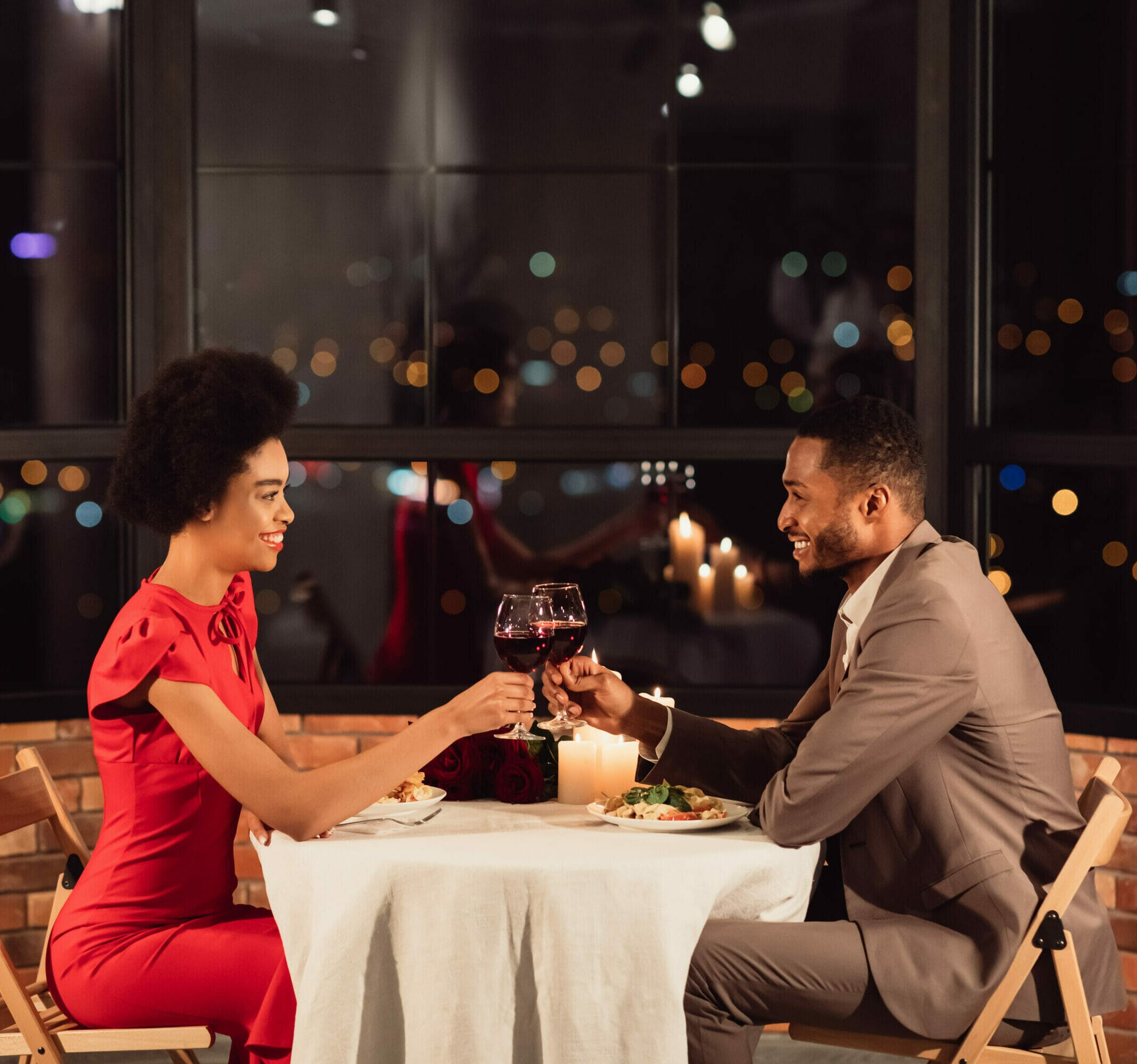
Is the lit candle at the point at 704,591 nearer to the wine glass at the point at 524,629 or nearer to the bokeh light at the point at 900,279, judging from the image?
the bokeh light at the point at 900,279

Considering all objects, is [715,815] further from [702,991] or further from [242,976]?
[242,976]

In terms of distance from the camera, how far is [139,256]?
11.5 ft

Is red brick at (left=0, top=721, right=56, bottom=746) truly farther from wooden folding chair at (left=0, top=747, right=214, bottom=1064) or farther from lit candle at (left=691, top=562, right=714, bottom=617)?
lit candle at (left=691, top=562, right=714, bottom=617)

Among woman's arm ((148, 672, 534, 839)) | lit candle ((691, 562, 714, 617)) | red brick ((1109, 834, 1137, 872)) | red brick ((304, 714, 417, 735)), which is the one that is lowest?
red brick ((1109, 834, 1137, 872))

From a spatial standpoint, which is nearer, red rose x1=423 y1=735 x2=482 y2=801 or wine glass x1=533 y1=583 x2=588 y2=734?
wine glass x1=533 y1=583 x2=588 y2=734

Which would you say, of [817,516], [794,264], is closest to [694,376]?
[794,264]

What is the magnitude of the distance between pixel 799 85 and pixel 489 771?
7.09 feet

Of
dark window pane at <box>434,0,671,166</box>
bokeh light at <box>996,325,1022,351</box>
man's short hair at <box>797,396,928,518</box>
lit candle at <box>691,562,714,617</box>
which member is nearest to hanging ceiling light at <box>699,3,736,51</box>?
dark window pane at <box>434,0,671,166</box>

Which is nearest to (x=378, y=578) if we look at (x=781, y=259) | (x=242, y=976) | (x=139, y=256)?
(x=139, y=256)

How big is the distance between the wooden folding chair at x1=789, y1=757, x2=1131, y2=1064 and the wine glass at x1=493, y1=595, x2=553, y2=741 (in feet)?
2.71

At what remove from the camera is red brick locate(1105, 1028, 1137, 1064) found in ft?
10.3

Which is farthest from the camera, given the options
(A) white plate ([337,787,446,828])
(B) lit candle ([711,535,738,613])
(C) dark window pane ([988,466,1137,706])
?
(B) lit candle ([711,535,738,613])

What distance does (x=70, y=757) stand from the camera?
3441 mm

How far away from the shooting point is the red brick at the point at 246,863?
3.49 metres
